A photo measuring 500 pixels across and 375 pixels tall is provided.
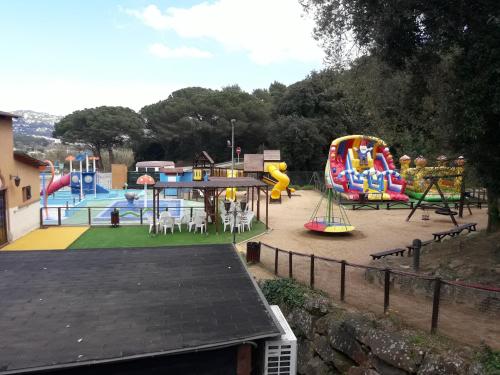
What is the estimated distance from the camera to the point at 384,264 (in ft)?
34.8

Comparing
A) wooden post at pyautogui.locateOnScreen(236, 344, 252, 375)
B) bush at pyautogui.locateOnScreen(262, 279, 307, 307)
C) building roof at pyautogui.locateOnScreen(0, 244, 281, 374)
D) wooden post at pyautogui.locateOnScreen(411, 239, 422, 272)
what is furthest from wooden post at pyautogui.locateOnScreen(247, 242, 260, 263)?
wooden post at pyautogui.locateOnScreen(236, 344, 252, 375)

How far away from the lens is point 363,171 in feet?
82.4

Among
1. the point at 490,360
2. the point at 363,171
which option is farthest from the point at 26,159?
the point at 363,171

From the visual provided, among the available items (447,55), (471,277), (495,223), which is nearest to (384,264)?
(471,277)

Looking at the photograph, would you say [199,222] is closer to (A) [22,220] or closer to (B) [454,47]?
(A) [22,220]

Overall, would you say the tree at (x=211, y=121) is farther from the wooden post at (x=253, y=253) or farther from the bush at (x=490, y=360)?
the bush at (x=490, y=360)

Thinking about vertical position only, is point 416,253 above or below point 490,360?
above

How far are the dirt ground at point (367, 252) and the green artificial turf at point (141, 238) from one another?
4.24 ft

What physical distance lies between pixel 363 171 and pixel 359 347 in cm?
1922

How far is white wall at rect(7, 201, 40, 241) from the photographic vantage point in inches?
589

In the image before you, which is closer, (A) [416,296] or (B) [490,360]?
(B) [490,360]

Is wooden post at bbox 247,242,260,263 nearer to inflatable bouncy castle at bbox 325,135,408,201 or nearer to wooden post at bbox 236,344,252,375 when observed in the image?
wooden post at bbox 236,344,252,375

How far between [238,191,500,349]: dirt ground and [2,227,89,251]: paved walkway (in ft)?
21.2

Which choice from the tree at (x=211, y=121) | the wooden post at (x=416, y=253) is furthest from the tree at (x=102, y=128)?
the wooden post at (x=416, y=253)
